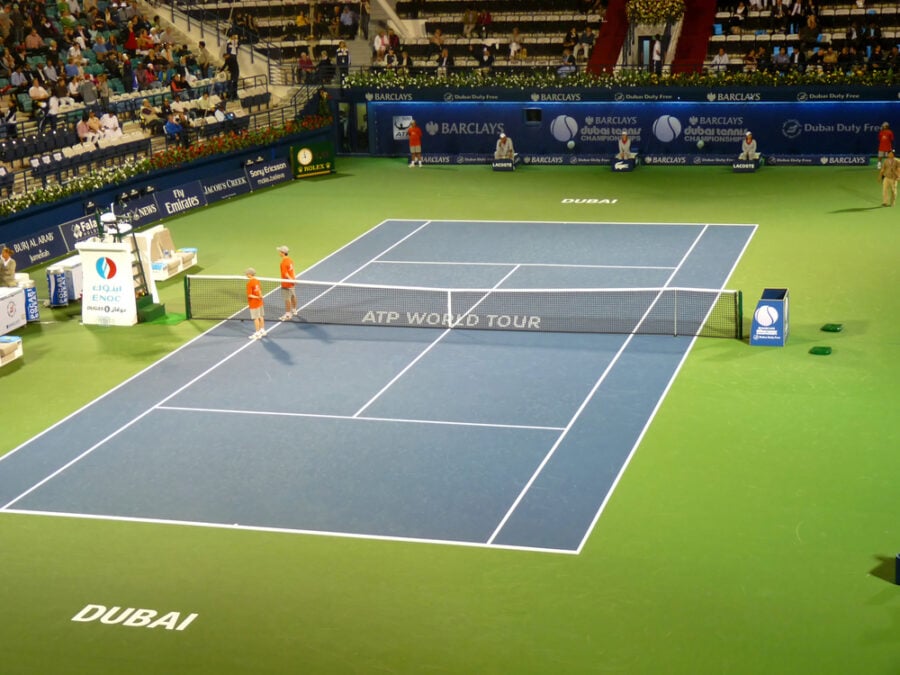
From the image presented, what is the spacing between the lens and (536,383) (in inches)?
882

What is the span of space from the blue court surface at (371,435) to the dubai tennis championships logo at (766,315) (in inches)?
57.9

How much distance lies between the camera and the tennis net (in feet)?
83.3

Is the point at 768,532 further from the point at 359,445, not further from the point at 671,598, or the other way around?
the point at 359,445

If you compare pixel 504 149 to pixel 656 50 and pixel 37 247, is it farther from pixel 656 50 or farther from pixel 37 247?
pixel 37 247

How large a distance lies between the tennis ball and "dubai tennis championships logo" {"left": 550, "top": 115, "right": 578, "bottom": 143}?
2.96m

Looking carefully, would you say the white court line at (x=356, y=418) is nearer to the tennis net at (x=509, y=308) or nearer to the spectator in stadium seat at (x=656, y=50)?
the tennis net at (x=509, y=308)

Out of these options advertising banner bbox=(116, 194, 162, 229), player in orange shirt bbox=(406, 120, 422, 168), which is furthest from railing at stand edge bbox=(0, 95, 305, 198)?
player in orange shirt bbox=(406, 120, 422, 168)

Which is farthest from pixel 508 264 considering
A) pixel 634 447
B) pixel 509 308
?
pixel 634 447

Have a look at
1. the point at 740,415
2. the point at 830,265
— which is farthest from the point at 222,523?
the point at 830,265

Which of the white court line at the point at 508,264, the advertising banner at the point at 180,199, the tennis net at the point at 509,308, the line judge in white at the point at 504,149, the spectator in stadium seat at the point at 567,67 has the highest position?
the spectator in stadium seat at the point at 567,67

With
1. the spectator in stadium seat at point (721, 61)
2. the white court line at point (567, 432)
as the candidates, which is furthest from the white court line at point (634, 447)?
the spectator in stadium seat at point (721, 61)

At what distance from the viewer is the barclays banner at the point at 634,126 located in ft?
142

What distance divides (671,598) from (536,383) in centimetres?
815

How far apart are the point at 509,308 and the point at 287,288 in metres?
4.69
